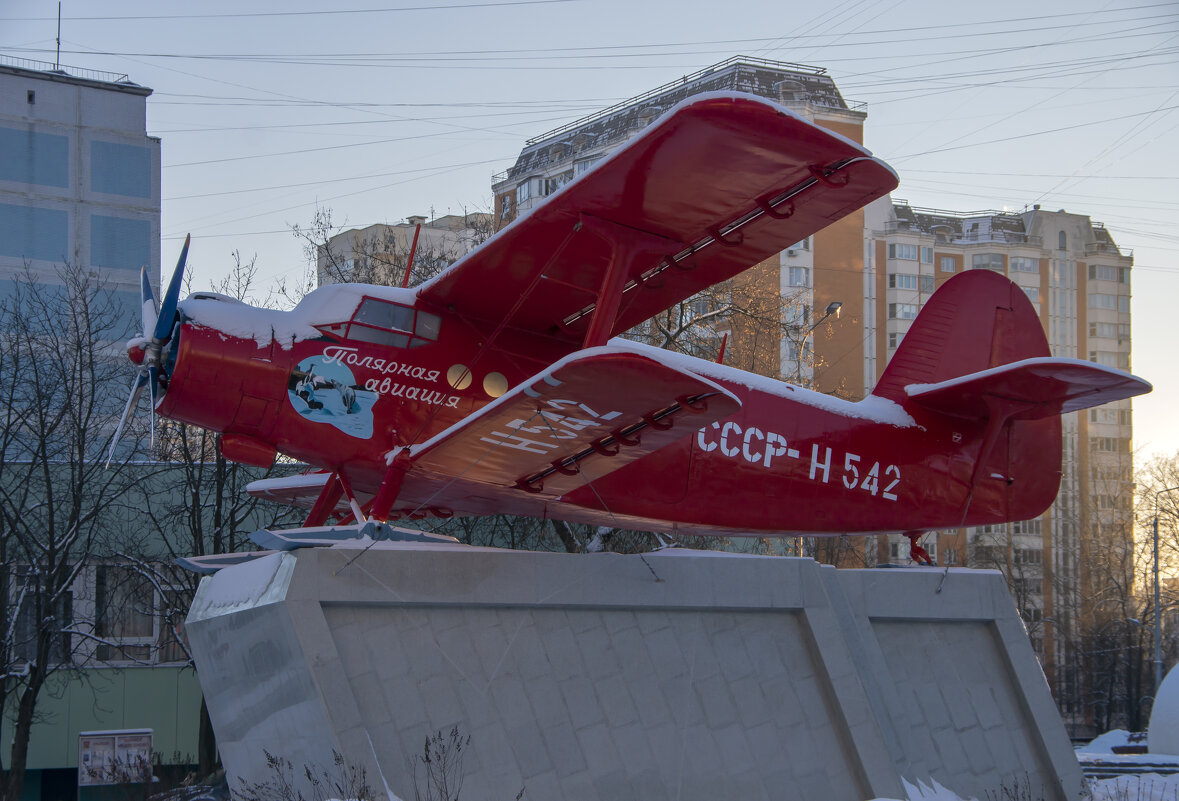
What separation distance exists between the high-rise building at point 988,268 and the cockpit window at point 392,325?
35.3 m

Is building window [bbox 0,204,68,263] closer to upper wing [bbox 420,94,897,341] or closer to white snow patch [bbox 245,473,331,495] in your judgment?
white snow patch [bbox 245,473,331,495]

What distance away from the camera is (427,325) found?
418 inches

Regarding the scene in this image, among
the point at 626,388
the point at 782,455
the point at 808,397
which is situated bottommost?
the point at 782,455

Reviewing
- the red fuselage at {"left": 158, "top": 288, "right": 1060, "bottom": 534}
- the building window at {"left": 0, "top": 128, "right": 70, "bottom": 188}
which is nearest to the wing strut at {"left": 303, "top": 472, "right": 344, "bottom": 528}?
the red fuselage at {"left": 158, "top": 288, "right": 1060, "bottom": 534}

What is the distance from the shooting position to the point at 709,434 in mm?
11109

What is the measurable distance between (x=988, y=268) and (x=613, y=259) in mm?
47921

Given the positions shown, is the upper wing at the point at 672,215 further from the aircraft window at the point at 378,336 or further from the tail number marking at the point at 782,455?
the tail number marking at the point at 782,455

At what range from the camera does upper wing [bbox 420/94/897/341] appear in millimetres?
8594

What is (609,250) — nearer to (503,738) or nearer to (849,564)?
(503,738)

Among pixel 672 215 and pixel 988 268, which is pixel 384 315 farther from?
pixel 988 268

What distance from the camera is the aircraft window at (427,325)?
1058cm

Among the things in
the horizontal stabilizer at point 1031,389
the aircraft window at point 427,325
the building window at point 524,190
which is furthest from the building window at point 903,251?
the aircraft window at point 427,325

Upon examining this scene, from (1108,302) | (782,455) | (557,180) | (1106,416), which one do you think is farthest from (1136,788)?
(1108,302)

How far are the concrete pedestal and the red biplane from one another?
778mm
